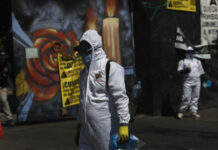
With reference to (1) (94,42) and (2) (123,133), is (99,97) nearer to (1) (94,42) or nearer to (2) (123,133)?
(2) (123,133)

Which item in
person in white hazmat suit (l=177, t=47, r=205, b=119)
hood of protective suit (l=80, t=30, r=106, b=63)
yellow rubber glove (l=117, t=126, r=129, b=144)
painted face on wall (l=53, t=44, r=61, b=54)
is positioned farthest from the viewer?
person in white hazmat suit (l=177, t=47, r=205, b=119)

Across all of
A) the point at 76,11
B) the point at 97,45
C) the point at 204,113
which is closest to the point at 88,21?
the point at 76,11

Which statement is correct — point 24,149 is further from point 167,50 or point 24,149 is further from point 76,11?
point 167,50

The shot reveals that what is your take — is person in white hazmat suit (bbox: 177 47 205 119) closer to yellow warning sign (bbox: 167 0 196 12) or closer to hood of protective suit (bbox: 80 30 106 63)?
yellow warning sign (bbox: 167 0 196 12)

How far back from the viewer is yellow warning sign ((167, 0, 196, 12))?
1134 cm

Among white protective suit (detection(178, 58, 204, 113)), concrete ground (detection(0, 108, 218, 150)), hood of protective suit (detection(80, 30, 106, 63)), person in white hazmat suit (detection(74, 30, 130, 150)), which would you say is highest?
hood of protective suit (detection(80, 30, 106, 63))

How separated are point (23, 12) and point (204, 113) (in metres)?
5.67

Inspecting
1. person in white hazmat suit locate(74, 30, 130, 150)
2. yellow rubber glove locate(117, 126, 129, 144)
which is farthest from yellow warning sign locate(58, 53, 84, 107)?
yellow rubber glove locate(117, 126, 129, 144)

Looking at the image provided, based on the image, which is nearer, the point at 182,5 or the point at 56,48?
the point at 56,48

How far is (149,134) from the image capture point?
8.45 metres

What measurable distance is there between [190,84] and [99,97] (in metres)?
6.78

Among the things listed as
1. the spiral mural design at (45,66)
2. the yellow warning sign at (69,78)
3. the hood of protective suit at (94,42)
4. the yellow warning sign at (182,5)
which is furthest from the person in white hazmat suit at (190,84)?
the hood of protective suit at (94,42)

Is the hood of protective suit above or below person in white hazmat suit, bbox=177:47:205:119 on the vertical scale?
above

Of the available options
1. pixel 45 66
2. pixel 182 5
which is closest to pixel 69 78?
pixel 45 66
